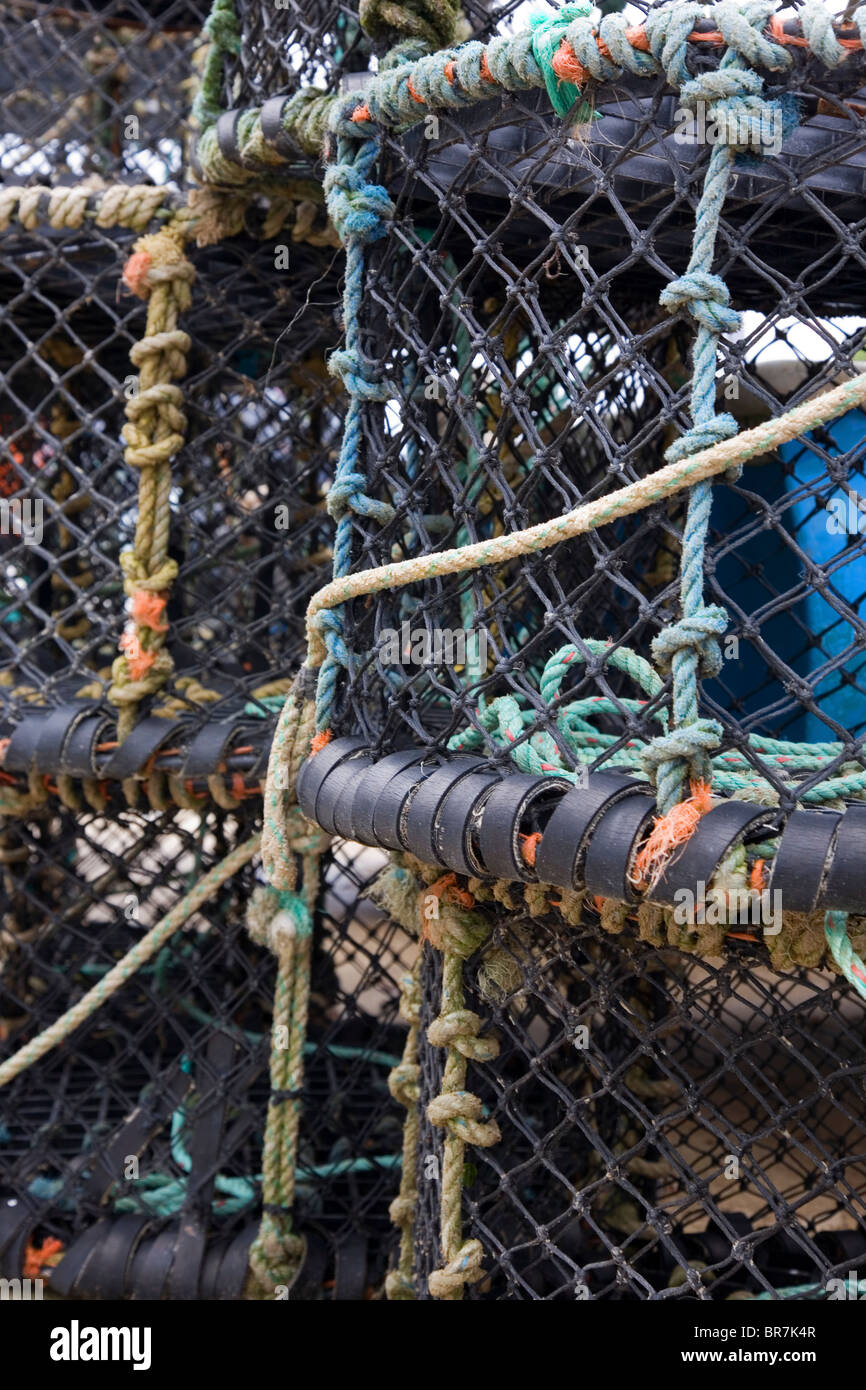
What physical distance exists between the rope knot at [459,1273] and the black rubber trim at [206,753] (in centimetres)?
98

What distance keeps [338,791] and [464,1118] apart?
572 millimetres

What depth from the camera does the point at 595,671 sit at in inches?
57.7

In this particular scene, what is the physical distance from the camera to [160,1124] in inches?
104

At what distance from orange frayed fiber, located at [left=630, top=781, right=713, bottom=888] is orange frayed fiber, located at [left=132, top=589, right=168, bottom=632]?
4.54 feet

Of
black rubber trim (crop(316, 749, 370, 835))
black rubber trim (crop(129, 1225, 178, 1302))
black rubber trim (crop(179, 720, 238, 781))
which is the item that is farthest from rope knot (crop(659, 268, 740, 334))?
black rubber trim (crop(129, 1225, 178, 1302))

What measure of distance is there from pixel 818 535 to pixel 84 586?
1896mm

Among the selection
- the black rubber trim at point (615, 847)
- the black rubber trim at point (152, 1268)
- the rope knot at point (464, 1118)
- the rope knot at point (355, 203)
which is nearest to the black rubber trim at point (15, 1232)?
the black rubber trim at point (152, 1268)

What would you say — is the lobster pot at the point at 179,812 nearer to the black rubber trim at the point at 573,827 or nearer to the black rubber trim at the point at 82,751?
the black rubber trim at the point at 82,751

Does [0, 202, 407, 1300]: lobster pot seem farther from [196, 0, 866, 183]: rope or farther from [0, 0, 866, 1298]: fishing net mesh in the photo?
[196, 0, 866, 183]: rope

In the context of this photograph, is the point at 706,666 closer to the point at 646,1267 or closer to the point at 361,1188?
the point at 646,1267

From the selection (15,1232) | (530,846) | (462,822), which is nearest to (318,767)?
(462,822)

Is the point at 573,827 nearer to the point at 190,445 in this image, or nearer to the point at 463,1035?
the point at 463,1035

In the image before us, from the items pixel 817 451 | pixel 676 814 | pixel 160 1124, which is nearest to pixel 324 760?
pixel 676 814

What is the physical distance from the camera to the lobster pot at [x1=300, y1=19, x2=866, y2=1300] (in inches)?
54.8
